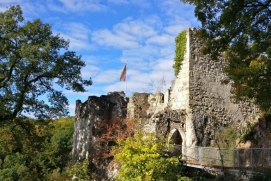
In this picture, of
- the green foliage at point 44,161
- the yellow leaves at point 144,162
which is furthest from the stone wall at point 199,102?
the green foliage at point 44,161

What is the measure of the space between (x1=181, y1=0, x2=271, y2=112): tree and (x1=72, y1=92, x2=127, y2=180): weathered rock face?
1062cm

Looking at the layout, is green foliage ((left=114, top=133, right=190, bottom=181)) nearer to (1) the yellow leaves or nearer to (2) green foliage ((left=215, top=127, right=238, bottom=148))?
(1) the yellow leaves

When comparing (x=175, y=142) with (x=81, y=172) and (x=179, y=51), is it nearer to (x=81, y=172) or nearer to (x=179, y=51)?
(x=179, y=51)

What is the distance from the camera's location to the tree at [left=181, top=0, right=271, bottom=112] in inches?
404

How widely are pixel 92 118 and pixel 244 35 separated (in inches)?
481

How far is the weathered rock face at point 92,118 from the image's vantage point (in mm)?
20594

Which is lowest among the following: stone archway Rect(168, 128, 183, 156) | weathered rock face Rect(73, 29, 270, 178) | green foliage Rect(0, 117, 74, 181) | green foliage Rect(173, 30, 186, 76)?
green foliage Rect(0, 117, 74, 181)

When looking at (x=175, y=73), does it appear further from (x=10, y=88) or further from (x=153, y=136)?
(x=10, y=88)

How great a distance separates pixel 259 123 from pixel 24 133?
1180 centimetres

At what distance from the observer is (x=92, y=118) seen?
21.0 meters

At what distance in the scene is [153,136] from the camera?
1612cm

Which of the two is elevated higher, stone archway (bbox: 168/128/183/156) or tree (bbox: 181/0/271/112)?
tree (bbox: 181/0/271/112)

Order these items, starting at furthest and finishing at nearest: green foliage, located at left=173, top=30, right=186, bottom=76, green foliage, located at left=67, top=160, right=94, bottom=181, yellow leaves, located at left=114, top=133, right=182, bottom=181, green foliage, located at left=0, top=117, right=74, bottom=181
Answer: green foliage, located at left=0, top=117, right=74, bottom=181
green foliage, located at left=173, top=30, right=186, bottom=76
green foliage, located at left=67, top=160, right=94, bottom=181
yellow leaves, located at left=114, top=133, right=182, bottom=181

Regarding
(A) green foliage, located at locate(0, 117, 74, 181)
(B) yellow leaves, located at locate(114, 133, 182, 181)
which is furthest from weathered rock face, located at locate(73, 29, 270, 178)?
(A) green foliage, located at locate(0, 117, 74, 181)
